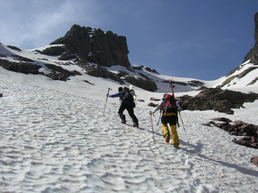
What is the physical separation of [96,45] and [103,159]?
397ft

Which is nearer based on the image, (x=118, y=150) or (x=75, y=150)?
(x=75, y=150)

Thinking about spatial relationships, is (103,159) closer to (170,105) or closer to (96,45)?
(170,105)

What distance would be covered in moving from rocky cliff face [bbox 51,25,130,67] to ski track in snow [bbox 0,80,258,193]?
100m

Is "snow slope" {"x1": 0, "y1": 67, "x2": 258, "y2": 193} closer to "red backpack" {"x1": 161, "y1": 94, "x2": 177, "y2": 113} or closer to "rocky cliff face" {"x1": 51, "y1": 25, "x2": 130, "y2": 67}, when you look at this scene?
"red backpack" {"x1": 161, "y1": 94, "x2": 177, "y2": 113}

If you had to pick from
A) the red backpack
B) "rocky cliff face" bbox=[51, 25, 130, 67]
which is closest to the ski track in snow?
the red backpack

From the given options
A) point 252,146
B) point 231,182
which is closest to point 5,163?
point 231,182

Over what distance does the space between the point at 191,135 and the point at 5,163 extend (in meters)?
10.9

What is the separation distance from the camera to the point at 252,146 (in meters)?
15.2

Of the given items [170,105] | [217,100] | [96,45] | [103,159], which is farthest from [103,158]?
[96,45]

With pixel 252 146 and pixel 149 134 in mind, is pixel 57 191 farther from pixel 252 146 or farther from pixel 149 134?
pixel 252 146

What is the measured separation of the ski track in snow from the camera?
6859 millimetres

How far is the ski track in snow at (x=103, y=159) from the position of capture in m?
6.86

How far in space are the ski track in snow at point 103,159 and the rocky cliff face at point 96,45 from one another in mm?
100079

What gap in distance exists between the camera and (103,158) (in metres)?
8.88
